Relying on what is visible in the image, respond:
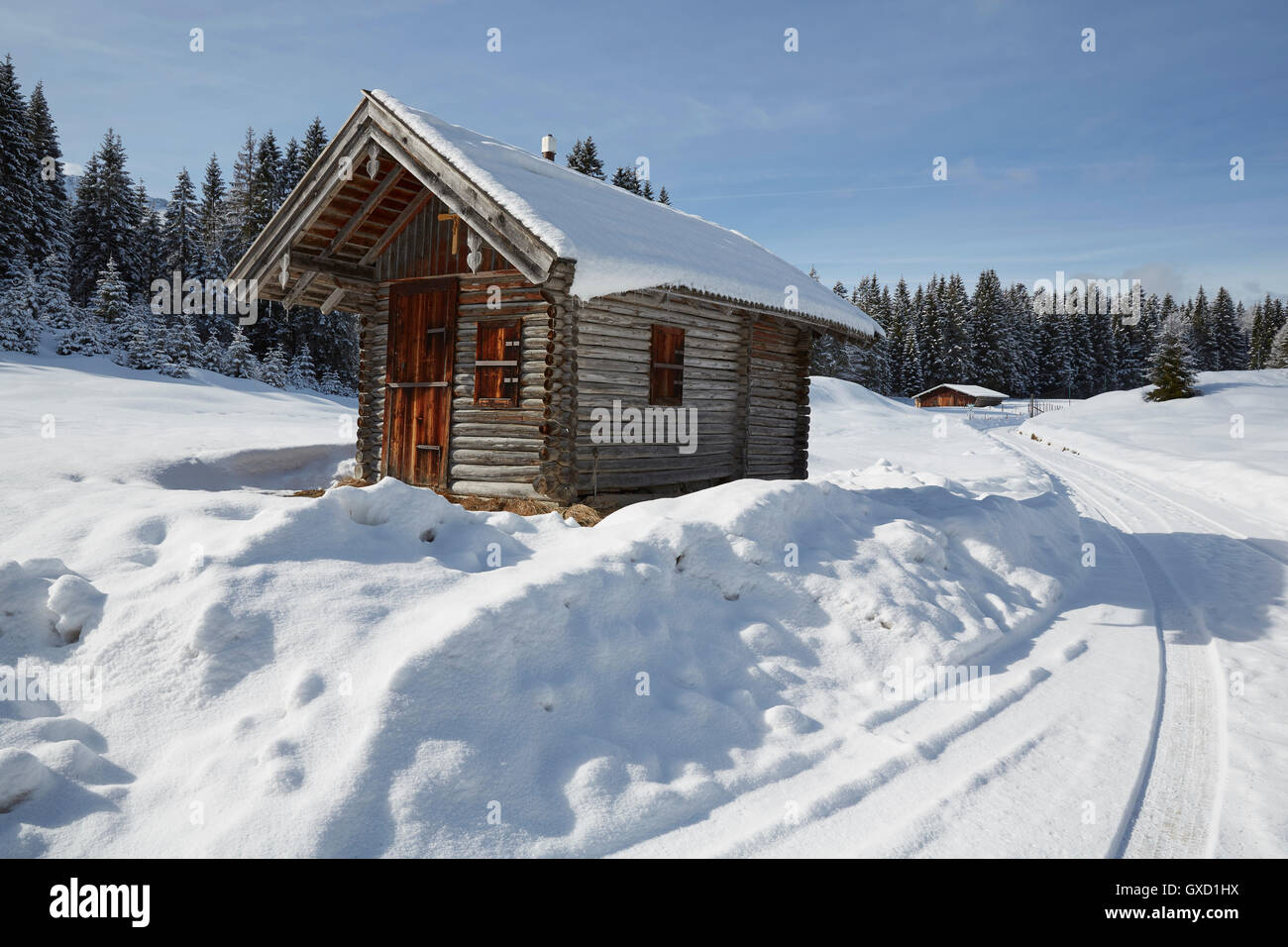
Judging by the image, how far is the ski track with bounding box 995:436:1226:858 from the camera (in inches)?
137

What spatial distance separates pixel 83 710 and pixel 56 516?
259 cm

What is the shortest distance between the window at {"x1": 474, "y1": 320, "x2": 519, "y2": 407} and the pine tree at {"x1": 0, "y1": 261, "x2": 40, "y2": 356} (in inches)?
1048

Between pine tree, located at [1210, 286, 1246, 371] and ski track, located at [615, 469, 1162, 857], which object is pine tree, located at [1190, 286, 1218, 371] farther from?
ski track, located at [615, 469, 1162, 857]

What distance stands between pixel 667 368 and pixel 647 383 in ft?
1.78

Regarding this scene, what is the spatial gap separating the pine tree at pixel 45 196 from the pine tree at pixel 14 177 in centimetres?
27

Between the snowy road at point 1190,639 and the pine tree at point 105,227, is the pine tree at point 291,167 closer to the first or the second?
the pine tree at point 105,227

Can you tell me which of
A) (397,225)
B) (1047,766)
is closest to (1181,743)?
(1047,766)

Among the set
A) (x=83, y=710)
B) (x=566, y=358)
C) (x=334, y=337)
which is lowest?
(x=83, y=710)

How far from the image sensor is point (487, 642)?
4.27 metres

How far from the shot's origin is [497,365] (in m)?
10.3

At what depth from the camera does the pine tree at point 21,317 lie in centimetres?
2684

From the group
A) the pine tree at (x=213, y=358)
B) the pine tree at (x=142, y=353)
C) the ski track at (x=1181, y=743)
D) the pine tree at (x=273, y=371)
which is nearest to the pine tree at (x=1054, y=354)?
the pine tree at (x=273, y=371)
